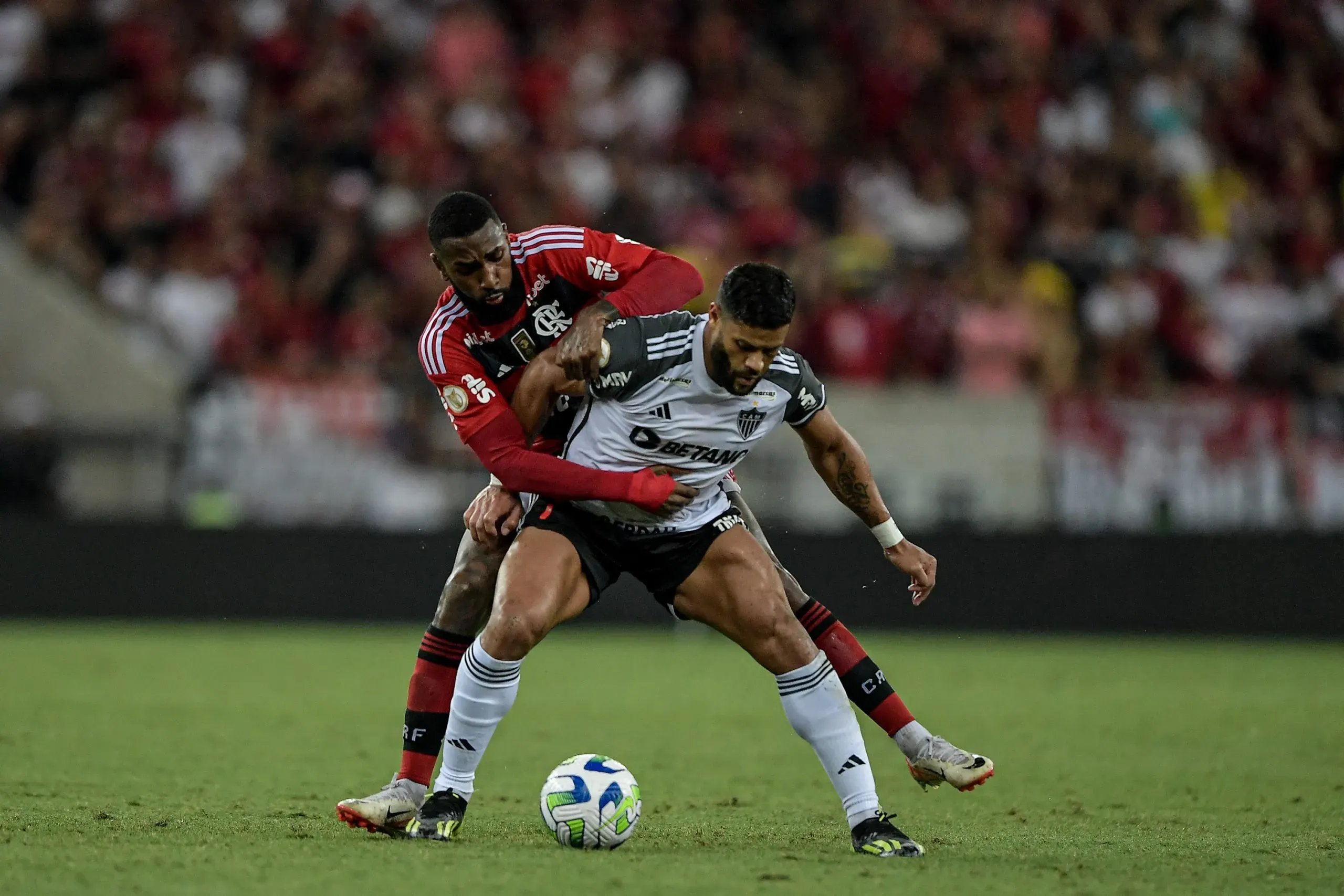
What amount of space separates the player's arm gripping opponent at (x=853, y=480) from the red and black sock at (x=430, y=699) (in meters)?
1.37

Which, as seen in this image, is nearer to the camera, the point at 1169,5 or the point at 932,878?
the point at 932,878

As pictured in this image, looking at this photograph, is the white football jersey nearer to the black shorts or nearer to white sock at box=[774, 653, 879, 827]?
the black shorts

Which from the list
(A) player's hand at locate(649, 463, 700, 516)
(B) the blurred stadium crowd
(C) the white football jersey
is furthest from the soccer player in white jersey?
(B) the blurred stadium crowd

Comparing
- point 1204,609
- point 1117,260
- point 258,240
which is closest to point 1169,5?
point 1117,260

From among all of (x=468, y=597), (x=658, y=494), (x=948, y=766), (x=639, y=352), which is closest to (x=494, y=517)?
(x=468, y=597)

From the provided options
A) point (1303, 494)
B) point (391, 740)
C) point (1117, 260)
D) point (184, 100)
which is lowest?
point (391, 740)

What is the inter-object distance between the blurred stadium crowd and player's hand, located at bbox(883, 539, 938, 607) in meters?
8.36

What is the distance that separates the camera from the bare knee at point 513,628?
538cm

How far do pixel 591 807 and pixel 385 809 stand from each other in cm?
71

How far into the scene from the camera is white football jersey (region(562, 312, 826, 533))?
5547mm

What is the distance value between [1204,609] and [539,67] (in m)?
8.13

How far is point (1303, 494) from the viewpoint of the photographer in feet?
44.3

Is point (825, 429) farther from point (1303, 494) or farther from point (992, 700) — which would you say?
point (1303, 494)

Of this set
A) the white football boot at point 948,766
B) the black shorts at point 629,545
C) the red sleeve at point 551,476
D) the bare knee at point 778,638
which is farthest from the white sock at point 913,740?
the red sleeve at point 551,476
